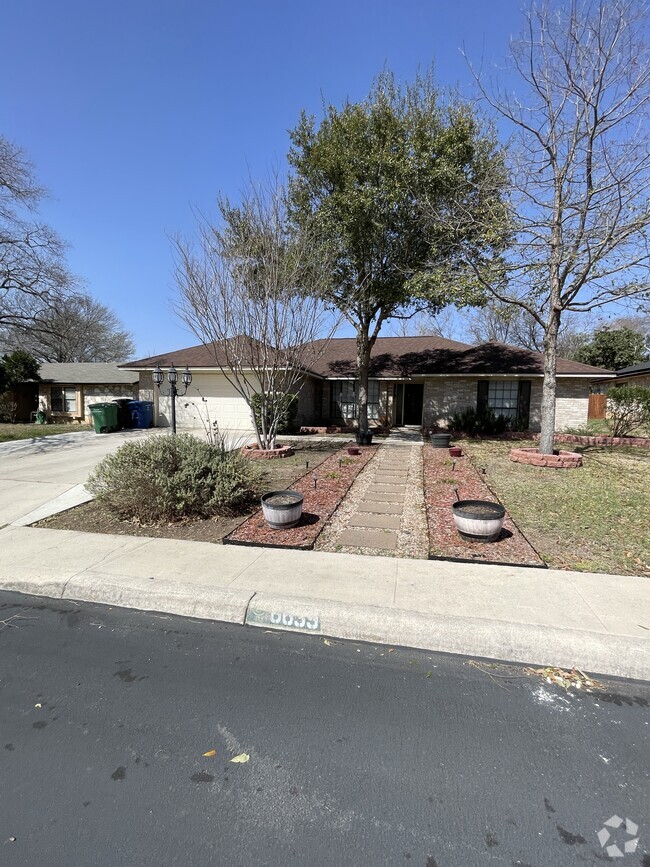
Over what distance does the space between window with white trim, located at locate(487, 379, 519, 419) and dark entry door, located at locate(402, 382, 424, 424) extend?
3805mm

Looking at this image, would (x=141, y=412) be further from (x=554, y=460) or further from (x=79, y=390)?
(x=554, y=460)

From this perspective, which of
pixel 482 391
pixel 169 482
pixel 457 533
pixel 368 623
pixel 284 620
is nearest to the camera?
pixel 368 623

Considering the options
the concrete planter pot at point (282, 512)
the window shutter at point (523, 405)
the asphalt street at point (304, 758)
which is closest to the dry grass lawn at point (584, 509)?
the asphalt street at point (304, 758)

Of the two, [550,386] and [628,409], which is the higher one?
[550,386]

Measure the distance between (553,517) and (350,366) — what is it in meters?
15.1

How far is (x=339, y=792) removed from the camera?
1.96 meters

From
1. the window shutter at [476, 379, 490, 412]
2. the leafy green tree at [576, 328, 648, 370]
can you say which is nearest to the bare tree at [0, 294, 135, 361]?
the window shutter at [476, 379, 490, 412]

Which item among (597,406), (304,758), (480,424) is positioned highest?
(597,406)

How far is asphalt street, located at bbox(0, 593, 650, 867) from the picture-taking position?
1729mm

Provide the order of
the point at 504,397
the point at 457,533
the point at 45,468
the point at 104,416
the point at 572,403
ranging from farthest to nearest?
1. the point at 504,397
2. the point at 572,403
3. the point at 104,416
4. the point at 45,468
5. the point at 457,533

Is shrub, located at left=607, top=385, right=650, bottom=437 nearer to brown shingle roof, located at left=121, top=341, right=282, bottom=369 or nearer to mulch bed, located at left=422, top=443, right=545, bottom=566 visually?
mulch bed, located at left=422, top=443, right=545, bottom=566

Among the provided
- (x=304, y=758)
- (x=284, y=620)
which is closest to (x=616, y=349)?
(x=284, y=620)

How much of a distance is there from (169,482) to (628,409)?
14384 mm

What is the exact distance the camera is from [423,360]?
64.1 ft
